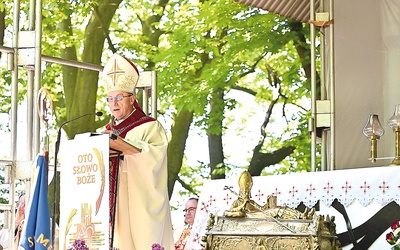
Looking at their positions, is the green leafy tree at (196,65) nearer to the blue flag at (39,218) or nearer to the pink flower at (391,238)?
the blue flag at (39,218)

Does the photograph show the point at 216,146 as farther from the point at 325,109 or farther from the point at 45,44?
the point at 325,109

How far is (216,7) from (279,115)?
2.34 m

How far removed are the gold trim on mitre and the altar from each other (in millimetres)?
995

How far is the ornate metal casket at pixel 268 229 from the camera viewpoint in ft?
18.4

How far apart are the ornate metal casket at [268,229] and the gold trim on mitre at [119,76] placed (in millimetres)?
1476

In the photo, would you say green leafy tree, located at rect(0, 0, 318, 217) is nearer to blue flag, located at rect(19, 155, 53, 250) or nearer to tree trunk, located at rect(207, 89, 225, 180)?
tree trunk, located at rect(207, 89, 225, 180)

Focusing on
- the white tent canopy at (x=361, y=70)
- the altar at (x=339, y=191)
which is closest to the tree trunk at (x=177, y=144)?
the white tent canopy at (x=361, y=70)

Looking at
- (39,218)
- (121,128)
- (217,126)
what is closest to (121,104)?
(121,128)

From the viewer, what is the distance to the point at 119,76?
7.14 metres

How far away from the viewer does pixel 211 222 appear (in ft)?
19.5

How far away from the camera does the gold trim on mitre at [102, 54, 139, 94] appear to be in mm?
7070

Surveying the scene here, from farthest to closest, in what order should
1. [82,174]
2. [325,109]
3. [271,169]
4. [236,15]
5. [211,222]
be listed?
[271,169] → [236,15] → [325,109] → [82,174] → [211,222]

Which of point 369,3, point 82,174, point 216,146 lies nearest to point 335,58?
point 369,3

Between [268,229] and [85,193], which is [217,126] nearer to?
[85,193]
